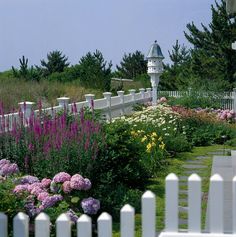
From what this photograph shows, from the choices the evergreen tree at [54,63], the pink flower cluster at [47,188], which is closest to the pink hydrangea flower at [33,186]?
the pink flower cluster at [47,188]

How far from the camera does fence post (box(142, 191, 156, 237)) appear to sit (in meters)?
3.11

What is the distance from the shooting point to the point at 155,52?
23172 millimetres

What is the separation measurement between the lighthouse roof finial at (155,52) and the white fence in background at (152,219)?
19.9 metres

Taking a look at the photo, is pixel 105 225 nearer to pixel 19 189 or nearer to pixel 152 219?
pixel 152 219

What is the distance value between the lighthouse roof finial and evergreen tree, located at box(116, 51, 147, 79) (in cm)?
4574

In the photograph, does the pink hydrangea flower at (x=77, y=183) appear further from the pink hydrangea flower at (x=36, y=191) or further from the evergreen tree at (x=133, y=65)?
the evergreen tree at (x=133, y=65)

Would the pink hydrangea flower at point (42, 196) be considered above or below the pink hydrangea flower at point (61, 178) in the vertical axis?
below

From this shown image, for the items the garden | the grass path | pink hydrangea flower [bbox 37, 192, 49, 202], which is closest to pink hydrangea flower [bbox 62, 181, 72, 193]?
the garden

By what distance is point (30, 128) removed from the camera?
7648 mm

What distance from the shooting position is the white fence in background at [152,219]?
119 inches

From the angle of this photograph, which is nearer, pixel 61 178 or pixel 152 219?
pixel 152 219

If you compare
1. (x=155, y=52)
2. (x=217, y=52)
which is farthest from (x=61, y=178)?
(x=217, y=52)

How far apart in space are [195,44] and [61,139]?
114ft

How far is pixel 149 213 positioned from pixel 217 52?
35.5 meters
